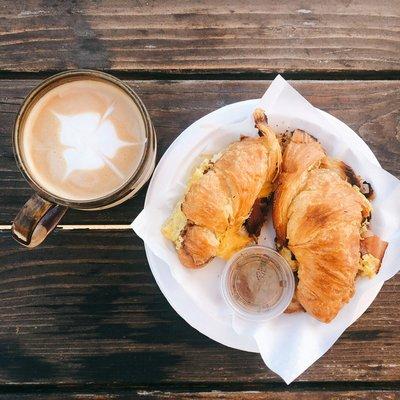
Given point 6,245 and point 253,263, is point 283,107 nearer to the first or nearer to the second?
point 253,263

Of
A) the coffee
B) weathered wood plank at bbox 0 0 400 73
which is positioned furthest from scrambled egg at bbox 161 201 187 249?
weathered wood plank at bbox 0 0 400 73

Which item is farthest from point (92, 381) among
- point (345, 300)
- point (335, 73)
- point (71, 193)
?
point (335, 73)

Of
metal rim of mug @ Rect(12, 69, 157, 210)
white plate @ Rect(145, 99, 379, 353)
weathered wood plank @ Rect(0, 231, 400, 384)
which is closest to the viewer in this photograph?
metal rim of mug @ Rect(12, 69, 157, 210)

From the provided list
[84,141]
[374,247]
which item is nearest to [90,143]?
[84,141]

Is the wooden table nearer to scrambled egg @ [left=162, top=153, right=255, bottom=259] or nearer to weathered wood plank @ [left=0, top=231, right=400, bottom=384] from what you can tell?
weathered wood plank @ [left=0, top=231, right=400, bottom=384]

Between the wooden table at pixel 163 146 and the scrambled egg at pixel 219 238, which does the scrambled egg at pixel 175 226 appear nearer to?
the scrambled egg at pixel 219 238
